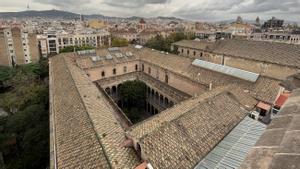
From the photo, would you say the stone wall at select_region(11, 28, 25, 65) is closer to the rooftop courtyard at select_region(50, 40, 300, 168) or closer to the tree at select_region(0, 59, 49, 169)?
the tree at select_region(0, 59, 49, 169)

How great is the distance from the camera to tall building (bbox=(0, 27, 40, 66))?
60156 millimetres

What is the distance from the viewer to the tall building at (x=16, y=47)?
197ft

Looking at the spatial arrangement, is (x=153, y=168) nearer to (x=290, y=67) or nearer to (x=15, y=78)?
(x=290, y=67)

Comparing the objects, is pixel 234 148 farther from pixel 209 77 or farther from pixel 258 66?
pixel 258 66

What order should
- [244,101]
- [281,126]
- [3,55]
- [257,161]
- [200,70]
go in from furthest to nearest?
[3,55]
[200,70]
[244,101]
[281,126]
[257,161]

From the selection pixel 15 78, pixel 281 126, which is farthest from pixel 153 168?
pixel 15 78

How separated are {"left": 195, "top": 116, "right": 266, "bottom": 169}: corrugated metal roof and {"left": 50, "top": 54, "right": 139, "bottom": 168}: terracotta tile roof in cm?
451

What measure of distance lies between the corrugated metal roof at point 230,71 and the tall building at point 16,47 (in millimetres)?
58893

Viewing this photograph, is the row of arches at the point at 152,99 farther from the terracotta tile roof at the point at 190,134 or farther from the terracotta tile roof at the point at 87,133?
the terracotta tile roof at the point at 87,133

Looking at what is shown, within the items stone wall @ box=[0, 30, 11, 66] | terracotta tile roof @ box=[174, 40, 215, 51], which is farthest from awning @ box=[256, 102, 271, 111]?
stone wall @ box=[0, 30, 11, 66]

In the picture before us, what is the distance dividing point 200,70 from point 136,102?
11887mm

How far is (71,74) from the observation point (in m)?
24.3

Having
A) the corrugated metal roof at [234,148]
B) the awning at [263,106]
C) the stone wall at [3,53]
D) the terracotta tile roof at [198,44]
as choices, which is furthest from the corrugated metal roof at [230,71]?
the stone wall at [3,53]

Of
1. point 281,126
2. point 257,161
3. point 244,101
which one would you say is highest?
point 281,126
